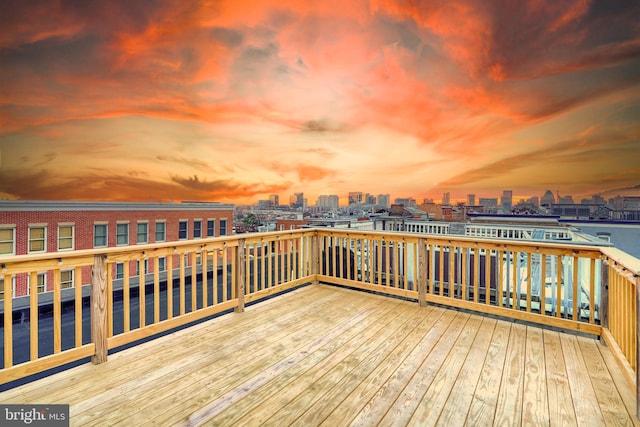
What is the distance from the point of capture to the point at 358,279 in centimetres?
426

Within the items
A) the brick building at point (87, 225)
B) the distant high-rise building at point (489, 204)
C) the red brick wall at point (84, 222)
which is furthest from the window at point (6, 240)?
the distant high-rise building at point (489, 204)

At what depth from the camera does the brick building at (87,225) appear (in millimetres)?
9938

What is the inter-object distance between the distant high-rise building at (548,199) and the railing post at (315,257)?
14.6 ft

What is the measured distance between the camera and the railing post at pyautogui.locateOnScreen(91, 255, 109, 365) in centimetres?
224

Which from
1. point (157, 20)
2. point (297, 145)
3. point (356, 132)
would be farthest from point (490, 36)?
point (157, 20)

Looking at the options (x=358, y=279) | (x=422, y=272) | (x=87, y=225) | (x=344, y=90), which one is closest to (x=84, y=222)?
(x=87, y=225)

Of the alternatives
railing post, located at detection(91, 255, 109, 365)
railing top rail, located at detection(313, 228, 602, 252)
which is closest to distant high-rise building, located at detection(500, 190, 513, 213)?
railing top rail, located at detection(313, 228, 602, 252)

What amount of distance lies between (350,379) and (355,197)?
5.98 metres

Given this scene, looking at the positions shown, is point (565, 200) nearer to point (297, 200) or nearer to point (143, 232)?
point (297, 200)

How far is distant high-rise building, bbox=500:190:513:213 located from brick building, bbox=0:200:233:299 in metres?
10.8

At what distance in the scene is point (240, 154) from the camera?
29.6ft

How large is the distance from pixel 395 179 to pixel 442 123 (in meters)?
1.78

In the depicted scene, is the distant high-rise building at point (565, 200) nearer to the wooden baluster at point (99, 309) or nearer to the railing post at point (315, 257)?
the railing post at point (315, 257)

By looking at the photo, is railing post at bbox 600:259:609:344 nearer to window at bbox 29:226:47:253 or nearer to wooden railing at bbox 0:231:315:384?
wooden railing at bbox 0:231:315:384
